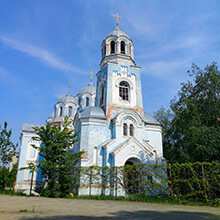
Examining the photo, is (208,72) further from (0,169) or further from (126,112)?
(0,169)

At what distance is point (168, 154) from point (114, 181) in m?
10.1

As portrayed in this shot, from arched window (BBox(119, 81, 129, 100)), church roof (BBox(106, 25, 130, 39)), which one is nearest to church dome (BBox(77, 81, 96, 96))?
church roof (BBox(106, 25, 130, 39))

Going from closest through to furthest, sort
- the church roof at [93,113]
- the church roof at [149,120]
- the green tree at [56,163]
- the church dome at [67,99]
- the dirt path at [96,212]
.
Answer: the dirt path at [96,212]
the green tree at [56,163]
the church roof at [93,113]
the church roof at [149,120]
the church dome at [67,99]

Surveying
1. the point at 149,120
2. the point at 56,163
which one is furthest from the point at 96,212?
the point at 149,120

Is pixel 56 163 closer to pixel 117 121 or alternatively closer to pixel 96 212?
pixel 96 212

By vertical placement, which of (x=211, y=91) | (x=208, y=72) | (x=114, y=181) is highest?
(x=208, y=72)

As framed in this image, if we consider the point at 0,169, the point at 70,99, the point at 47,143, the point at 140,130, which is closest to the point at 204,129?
the point at 140,130

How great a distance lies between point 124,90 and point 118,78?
128 centimetres

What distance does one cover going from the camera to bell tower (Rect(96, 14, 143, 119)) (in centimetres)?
1842

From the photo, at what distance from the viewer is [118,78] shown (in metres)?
19.3

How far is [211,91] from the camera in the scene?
649 inches

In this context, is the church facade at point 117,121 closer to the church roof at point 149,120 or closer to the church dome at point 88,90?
the church roof at point 149,120

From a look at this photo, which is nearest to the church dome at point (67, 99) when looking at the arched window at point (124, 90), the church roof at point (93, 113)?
the arched window at point (124, 90)

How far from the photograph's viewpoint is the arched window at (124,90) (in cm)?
1927
